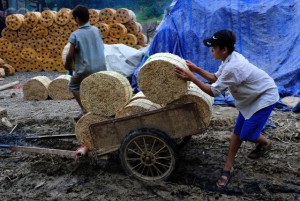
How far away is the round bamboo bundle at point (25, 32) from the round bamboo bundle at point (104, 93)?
1090 centimetres

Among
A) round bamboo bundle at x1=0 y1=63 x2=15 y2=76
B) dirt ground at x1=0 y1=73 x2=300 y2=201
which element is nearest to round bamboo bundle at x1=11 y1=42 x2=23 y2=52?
round bamboo bundle at x1=0 y1=63 x2=15 y2=76

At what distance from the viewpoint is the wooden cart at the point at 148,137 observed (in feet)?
12.3

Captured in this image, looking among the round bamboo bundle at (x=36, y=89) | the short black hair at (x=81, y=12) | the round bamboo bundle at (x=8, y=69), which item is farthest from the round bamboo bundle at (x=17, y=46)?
the short black hair at (x=81, y=12)

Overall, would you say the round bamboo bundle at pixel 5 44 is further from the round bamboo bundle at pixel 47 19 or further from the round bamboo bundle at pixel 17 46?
the round bamboo bundle at pixel 47 19

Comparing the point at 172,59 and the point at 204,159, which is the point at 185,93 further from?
the point at 204,159

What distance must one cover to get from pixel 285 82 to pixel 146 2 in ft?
89.4

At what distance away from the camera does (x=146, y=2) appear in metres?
33.8

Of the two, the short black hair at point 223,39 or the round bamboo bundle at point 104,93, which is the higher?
the short black hair at point 223,39

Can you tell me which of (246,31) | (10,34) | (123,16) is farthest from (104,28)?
(246,31)

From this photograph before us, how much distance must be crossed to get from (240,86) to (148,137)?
1.12m

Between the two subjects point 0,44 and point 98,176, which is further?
point 0,44

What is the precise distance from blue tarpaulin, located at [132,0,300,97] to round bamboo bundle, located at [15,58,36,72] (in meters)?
6.75

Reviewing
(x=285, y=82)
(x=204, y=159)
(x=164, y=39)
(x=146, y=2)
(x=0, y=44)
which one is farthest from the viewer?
(x=146, y=2)

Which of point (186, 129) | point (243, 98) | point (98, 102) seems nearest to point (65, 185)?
point (98, 102)
